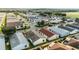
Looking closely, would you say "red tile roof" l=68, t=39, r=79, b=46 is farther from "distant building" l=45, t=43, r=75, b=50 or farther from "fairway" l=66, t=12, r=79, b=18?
"fairway" l=66, t=12, r=79, b=18

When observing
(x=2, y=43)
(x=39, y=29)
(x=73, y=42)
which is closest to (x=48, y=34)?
(x=39, y=29)

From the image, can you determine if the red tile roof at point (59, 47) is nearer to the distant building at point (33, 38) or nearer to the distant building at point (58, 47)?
the distant building at point (58, 47)

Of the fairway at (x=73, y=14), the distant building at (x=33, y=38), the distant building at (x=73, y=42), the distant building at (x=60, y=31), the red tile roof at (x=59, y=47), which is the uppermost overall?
the fairway at (x=73, y=14)

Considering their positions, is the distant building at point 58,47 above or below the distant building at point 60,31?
below

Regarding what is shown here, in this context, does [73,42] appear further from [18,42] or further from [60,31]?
[18,42]

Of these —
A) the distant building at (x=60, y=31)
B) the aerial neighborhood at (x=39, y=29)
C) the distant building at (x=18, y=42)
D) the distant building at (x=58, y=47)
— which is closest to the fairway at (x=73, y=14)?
the aerial neighborhood at (x=39, y=29)
